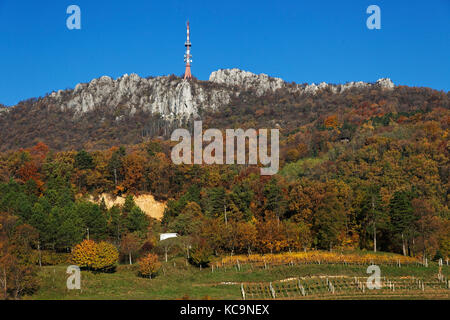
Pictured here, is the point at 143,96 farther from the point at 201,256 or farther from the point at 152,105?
the point at 201,256

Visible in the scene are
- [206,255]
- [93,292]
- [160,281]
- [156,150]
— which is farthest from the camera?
[156,150]

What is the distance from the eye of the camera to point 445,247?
1887 inches

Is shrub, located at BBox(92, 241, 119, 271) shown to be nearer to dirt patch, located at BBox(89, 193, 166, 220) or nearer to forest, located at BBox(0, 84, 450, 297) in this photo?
forest, located at BBox(0, 84, 450, 297)

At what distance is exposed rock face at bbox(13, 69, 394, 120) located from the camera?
153 m

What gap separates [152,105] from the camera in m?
155

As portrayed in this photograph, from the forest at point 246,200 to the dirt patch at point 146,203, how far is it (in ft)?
3.09

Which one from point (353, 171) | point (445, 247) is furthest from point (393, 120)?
point (445, 247)

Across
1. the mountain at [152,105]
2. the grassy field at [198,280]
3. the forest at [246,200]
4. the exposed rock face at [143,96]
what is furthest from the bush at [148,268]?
the exposed rock face at [143,96]

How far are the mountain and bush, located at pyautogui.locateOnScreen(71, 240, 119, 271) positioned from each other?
2961 inches

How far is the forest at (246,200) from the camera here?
49000mm

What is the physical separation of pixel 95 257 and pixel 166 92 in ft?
396

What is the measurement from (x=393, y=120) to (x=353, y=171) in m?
34.9
